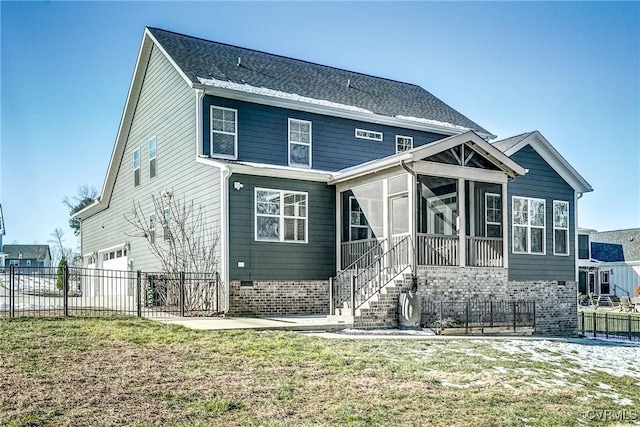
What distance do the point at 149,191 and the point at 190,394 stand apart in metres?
15.7

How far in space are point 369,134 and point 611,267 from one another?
2981cm

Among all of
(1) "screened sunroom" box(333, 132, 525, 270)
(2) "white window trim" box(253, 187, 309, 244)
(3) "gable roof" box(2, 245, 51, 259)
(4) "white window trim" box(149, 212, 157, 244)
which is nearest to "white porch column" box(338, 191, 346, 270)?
(1) "screened sunroom" box(333, 132, 525, 270)

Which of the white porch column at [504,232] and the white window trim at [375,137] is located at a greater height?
the white window trim at [375,137]

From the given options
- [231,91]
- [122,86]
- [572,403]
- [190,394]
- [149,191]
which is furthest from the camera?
[122,86]

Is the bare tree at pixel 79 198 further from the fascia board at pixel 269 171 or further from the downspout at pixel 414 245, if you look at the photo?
the downspout at pixel 414 245

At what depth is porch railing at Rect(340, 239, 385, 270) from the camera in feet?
55.2

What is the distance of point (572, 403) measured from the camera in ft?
25.4

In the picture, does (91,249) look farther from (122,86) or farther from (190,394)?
(190,394)

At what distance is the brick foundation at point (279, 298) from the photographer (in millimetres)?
16328

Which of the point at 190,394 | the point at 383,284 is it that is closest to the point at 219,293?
the point at 383,284

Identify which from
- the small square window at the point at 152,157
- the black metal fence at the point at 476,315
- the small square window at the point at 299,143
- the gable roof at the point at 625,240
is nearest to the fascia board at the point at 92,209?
the small square window at the point at 152,157

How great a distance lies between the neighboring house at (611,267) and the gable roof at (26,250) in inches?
2300

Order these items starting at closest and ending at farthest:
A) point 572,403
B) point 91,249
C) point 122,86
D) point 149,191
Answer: point 572,403
point 149,191
point 122,86
point 91,249

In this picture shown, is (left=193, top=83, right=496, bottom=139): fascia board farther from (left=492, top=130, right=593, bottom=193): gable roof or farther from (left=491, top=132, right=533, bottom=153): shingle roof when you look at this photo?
(left=491, top=132, right=533, bottom=153): shingle roof
